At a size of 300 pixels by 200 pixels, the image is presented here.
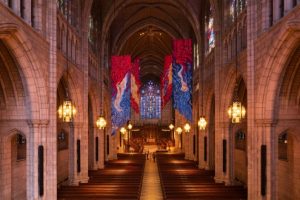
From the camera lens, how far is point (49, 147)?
59.4 feet

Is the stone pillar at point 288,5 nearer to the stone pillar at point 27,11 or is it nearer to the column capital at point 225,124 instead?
the stone pillar at point 27,11

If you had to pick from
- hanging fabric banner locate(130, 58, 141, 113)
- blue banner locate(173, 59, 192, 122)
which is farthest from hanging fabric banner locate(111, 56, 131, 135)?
hanging fabric banner locate(130, 58, 141, 113)

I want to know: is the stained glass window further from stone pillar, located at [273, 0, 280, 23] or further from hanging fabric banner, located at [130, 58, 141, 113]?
hanging fabric banner, located at [130, 58, 141, 113]

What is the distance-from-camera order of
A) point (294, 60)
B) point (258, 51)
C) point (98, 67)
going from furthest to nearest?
point (98, 67), point (258, 51), point (294, 60)

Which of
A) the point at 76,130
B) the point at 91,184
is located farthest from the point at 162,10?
the point at 91,184

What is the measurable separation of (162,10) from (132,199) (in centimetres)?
2798

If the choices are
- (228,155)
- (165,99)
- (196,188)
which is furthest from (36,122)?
(165,99)

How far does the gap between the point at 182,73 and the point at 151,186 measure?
9.67 metres

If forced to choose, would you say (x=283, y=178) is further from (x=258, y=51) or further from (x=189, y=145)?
(x=189, y=145)

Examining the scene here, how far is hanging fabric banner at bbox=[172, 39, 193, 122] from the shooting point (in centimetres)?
3153

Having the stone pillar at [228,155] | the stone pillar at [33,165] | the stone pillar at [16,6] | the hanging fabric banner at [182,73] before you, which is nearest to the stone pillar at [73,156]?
the stone pillar at [33,165]

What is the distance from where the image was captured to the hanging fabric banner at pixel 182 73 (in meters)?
31.5

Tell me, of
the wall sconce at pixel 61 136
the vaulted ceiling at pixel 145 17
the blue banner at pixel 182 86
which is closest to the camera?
the wall sconce at pixel 61 136

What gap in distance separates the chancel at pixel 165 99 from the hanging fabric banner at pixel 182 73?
0.09 metres
